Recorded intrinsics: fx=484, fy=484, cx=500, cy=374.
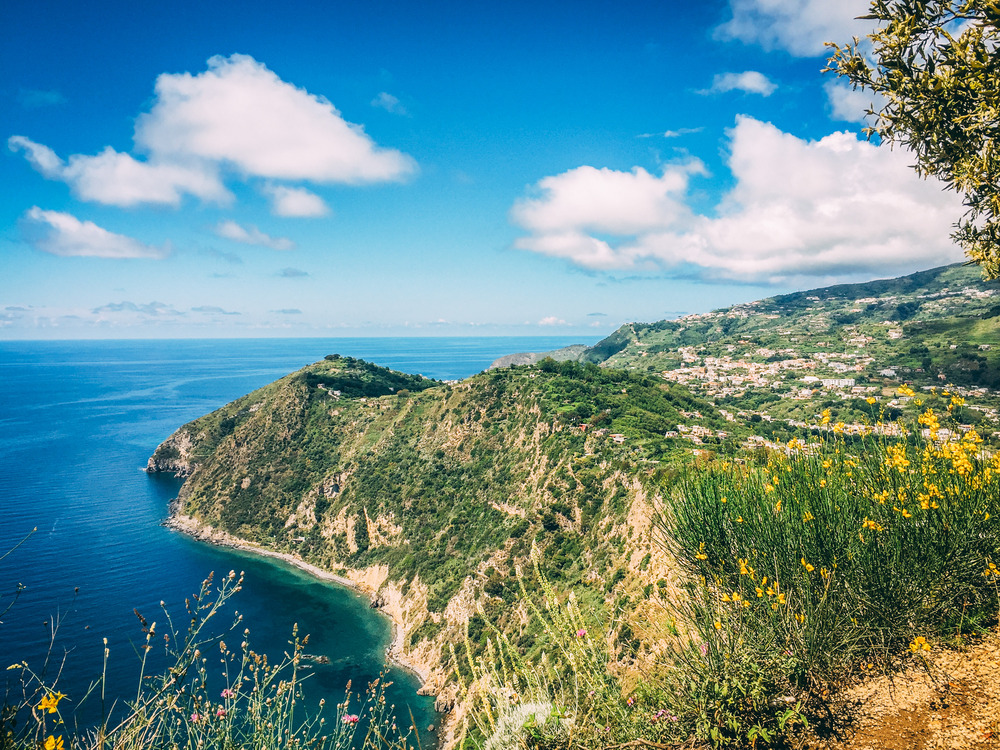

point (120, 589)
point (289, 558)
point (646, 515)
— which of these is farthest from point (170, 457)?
point (646, 515)

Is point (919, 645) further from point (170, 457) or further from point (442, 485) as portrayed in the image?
point (170, 457)

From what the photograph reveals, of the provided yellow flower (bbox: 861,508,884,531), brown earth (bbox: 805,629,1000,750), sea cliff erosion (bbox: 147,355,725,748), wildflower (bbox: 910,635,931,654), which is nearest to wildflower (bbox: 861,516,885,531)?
yellow flower (bbox: 861,508,884,531)

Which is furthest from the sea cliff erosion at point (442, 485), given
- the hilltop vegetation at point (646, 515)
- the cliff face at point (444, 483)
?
the hilltop vegetation at point (646, 515)

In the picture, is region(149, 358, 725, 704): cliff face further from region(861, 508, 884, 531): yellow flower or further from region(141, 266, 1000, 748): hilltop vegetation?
region(861, 508, 884, 531): yellow flower

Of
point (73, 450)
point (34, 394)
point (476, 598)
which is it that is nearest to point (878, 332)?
point (476, 598)

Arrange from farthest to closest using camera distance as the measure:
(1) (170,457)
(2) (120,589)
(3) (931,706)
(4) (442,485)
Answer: (1) (170,457)
(4) (442,485)
(2) (120,589)
(3) (931,706)
